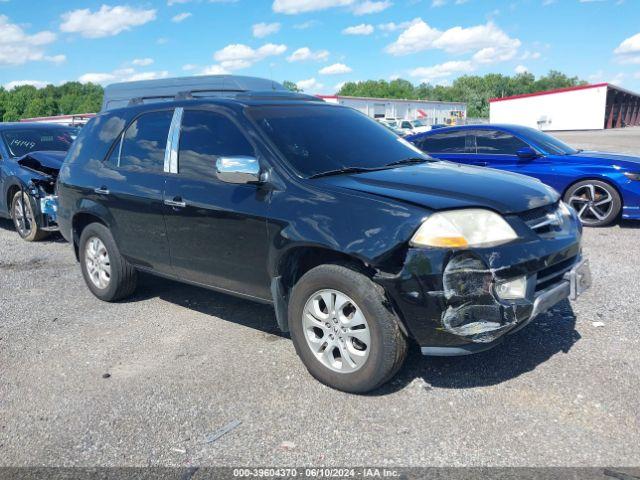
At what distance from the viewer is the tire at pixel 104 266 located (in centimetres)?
519

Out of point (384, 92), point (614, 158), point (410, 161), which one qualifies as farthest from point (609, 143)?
point (384, 92)

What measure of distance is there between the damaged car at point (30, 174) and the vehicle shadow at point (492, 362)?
5.94 meters

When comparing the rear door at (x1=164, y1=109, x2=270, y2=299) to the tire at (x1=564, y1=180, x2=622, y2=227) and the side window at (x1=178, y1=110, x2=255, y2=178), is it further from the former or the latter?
the tire at (x1=564, y1=180, x2=622, y2=227)

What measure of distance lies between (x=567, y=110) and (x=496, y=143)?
5510 centimetres

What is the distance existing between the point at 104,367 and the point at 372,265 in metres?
2.18

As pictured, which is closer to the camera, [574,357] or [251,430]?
[251,430]

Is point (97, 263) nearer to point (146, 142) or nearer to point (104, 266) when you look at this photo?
point (104, 266)

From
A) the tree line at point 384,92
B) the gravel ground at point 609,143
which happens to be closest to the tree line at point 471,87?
the tree line at point 384,92

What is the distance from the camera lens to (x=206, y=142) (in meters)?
4.30

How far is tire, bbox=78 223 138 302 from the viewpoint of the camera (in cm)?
519

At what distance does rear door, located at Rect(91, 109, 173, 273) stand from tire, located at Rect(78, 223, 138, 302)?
0.58 ft

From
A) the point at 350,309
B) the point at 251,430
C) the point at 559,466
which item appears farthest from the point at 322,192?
the point at 559,466

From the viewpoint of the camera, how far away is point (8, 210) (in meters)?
8.75

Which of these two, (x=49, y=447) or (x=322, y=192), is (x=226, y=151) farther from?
(x=49, y=447)
